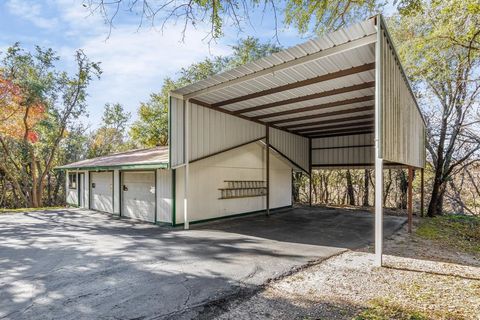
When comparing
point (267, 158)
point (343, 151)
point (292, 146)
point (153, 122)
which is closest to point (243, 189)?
point (267, 158)

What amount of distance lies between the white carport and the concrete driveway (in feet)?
5.26

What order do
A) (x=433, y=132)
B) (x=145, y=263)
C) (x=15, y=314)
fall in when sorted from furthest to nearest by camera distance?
1. (x=433, y=132)
2. (x=145, y=263)
3. (x=15, y=314)

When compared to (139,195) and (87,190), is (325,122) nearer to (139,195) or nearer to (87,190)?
(139,195)

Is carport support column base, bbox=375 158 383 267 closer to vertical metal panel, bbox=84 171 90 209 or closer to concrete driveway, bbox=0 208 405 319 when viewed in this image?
concrete driveway, bbox=0 208 405 319

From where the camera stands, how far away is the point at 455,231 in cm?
780

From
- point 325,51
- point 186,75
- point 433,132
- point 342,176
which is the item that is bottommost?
point 342,176

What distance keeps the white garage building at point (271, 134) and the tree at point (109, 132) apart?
7.05m

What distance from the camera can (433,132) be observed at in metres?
10.9

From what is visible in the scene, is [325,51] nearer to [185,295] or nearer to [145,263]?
[185,295]

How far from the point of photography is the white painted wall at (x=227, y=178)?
25.5 feet

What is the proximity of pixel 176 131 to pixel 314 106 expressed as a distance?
420 cm

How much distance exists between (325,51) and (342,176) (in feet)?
37.9

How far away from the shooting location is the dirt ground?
2.70 meters

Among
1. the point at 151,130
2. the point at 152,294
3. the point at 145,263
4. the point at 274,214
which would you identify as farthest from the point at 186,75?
the point at 152,294
